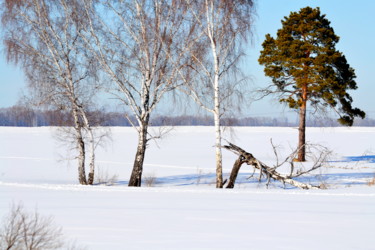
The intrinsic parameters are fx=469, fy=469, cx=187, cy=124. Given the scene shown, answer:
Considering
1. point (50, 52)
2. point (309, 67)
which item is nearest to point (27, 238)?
point (50, 52)

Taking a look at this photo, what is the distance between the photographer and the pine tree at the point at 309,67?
25984 mm

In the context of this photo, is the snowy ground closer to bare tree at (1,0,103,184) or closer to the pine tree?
bare tree at (1,0,103,184)

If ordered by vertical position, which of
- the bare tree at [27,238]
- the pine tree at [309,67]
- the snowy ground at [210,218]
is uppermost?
the pine tree at [309,67]

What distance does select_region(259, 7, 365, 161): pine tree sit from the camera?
85.3ft

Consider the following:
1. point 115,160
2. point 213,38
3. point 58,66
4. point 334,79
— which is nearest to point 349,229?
point 213,38

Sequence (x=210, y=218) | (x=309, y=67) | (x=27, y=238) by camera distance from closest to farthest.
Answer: (x=27, y=238) < (x=210, y=218) < (x=309, y=67)

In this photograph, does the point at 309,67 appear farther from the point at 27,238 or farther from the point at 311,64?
the point at 27,238

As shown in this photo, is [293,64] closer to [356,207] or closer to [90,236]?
[356,207]

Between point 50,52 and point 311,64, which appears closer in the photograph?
point 50,52

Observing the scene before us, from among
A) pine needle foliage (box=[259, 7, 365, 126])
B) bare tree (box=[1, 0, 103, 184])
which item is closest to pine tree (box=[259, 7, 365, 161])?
pine needle foliage (box=[259, 7, 365, 126])

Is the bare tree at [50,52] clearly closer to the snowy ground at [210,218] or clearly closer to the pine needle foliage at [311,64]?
the snowy ground at [210,218]

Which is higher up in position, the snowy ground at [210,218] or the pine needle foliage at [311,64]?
the pine needle foliage at [311,64]

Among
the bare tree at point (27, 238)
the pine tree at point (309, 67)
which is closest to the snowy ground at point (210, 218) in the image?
the bare tree at point (27, 238)

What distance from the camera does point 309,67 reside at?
1027 inches
